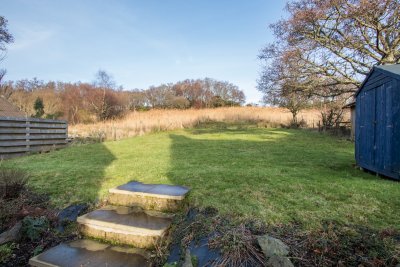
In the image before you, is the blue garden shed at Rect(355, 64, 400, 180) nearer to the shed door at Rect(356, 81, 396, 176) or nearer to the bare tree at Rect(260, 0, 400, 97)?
the shed door at Rect(356, 81, 396, 176)

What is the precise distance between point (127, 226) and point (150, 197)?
54cm

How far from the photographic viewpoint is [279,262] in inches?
66.9

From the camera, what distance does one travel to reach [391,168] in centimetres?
419

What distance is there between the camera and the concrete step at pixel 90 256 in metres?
2.01

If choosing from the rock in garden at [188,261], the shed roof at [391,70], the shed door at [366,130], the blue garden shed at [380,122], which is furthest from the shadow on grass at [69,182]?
the shed door at [366,130]

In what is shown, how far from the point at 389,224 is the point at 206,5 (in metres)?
10.7

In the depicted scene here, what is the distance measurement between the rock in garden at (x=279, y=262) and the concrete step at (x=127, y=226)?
1.02m

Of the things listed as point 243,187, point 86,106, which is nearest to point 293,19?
point 243,187

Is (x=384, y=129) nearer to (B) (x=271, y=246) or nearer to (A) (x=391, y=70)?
(A) (x=391, y=70)

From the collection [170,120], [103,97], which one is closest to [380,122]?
[170,120]

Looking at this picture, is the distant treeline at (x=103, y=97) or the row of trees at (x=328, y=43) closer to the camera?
Result: the row of trees at (x=328, y=43)

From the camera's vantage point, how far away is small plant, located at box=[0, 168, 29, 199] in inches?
129

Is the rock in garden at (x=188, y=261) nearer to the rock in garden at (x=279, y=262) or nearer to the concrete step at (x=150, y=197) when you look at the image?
the rock in garden at (x=279, y=262)

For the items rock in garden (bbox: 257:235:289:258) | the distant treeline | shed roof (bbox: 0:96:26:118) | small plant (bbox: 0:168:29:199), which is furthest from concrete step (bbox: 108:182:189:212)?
the distant treeline
